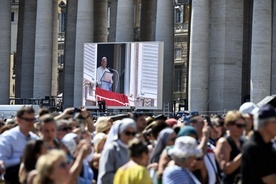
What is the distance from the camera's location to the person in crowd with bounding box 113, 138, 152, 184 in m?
20.3

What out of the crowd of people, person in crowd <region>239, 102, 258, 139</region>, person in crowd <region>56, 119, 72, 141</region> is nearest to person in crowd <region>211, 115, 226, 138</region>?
the crowd of people

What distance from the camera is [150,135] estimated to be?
27109 millimetres

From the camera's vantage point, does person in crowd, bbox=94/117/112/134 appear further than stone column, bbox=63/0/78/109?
No

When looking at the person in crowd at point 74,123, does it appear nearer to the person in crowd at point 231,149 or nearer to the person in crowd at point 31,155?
the person in crowd at point 231,149

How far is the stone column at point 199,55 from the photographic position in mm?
81688

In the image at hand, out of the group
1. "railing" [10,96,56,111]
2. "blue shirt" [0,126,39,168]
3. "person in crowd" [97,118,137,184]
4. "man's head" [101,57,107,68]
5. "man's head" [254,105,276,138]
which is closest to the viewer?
"man's head" [254,105,276,138]

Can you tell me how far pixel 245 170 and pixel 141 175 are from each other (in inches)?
82.1

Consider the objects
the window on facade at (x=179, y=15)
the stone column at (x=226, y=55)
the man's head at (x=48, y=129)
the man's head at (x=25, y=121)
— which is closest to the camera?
the man's head at (x=48, y=129)

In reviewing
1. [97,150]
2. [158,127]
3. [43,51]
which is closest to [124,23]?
[43,51]

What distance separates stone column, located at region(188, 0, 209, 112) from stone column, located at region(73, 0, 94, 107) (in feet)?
45.7

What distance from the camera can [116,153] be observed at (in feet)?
77.6

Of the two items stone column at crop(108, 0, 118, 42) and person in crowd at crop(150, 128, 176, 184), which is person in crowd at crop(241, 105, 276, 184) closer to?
person in crowd at crop(150, 128, 176, 184)

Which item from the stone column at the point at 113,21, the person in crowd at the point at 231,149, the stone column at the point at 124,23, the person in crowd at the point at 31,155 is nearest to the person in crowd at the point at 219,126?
the person in crowd at the point at 231,149

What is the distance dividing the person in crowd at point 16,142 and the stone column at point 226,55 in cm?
5822
